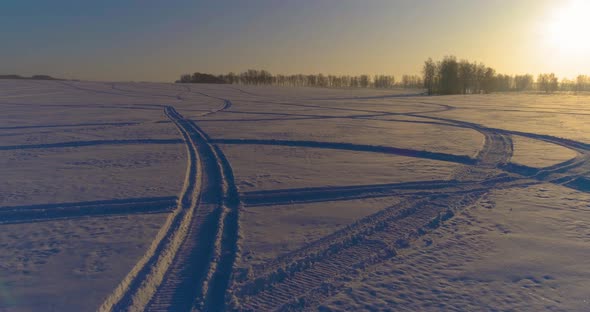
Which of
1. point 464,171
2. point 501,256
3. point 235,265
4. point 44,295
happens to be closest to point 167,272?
point 235,265

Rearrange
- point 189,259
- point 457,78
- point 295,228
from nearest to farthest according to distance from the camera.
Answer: point 189,259 < point 295,228 < point 457,78

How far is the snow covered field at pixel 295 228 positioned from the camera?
12.9 ft

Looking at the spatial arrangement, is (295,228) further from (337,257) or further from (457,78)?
(457,78)

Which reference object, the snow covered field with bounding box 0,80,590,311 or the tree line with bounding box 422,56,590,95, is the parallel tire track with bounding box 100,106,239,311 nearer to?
the snow covered field with bounding box 0,80,590,311

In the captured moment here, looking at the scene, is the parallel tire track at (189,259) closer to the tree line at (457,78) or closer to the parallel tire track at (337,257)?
the parallel tire track at (337,257)

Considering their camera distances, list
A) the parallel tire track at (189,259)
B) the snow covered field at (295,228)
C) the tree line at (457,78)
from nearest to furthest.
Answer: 1. the parallel tire track at (189,259)
2. the snow covered field at (295,228)
3. the tree line at (457,78)

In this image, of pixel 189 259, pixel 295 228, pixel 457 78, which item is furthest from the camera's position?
pixel 457 78

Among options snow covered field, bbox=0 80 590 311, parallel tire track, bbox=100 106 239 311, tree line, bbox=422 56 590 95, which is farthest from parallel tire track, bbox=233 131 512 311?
tree line, bbox=422 56 590 95

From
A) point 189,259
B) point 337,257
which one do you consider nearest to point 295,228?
point 337,257

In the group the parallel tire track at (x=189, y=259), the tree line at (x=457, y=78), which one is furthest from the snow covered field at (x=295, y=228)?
the tree line at (x=457, y=78)

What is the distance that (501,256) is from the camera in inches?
186

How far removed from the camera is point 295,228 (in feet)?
18.7

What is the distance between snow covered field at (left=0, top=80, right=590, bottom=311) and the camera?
3.94 metres

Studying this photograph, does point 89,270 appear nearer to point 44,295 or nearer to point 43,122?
point 44,295
